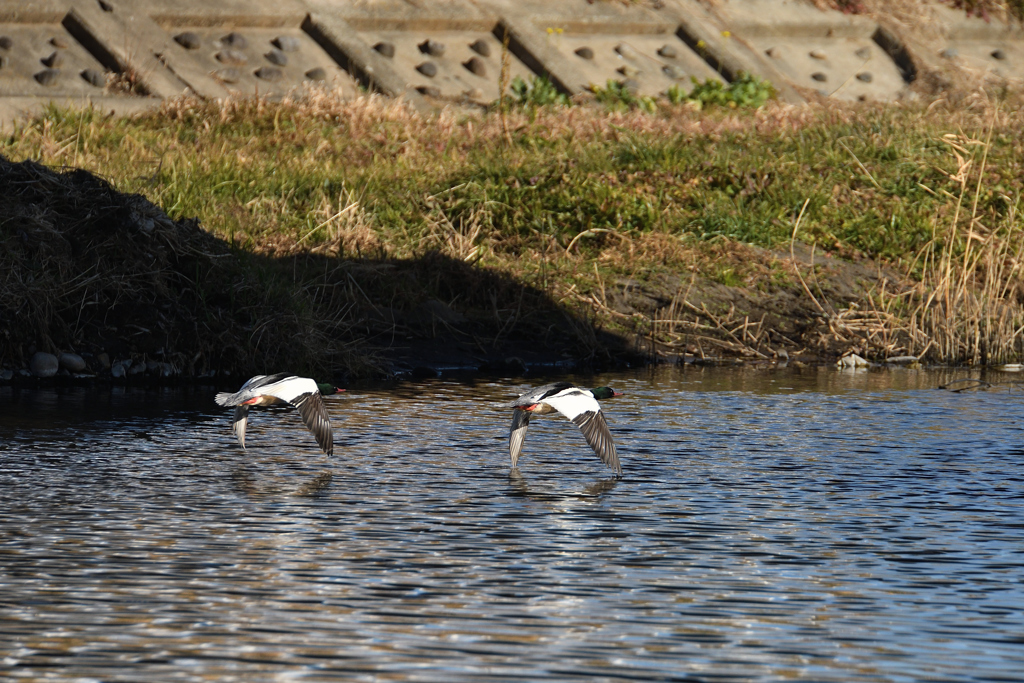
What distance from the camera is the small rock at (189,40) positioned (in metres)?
22.5

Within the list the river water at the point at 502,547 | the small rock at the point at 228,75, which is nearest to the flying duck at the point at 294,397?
the river water at the point at 502,547

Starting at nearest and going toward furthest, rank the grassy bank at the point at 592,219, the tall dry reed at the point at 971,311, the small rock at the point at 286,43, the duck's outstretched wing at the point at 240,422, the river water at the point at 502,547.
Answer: the river water at the point at 502,547, the duck's outstretched wing at the point at 240,422, the tall dry reed at the point at 971,311, the grassy bank at the point at 592,219, the small rock at the point at 286,43

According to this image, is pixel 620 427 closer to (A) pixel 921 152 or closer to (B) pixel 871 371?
(B) pixel 871 371

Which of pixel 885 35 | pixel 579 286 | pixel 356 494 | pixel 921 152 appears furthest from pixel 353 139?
pixel 885 35

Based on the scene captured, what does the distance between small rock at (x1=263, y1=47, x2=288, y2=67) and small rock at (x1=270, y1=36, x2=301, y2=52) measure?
0.47ft

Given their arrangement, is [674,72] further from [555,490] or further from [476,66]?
[555,490]

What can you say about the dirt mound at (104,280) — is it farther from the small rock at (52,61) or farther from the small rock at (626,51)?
the small rock at (626,51)

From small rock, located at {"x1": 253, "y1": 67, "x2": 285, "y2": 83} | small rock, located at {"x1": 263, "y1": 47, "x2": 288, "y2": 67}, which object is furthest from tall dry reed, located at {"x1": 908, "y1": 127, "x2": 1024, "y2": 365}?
small rock, located at {"x1": 263, "y1": 47, "x2": 288, "y2": 67}

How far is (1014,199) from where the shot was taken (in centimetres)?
1797

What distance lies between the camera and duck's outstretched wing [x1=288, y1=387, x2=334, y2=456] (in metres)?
8.50

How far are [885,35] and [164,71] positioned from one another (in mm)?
14795

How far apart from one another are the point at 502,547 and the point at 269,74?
16449 millimetres

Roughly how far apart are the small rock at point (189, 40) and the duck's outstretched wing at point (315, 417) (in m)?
14.9

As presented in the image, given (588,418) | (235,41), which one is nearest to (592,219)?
(235,41)
